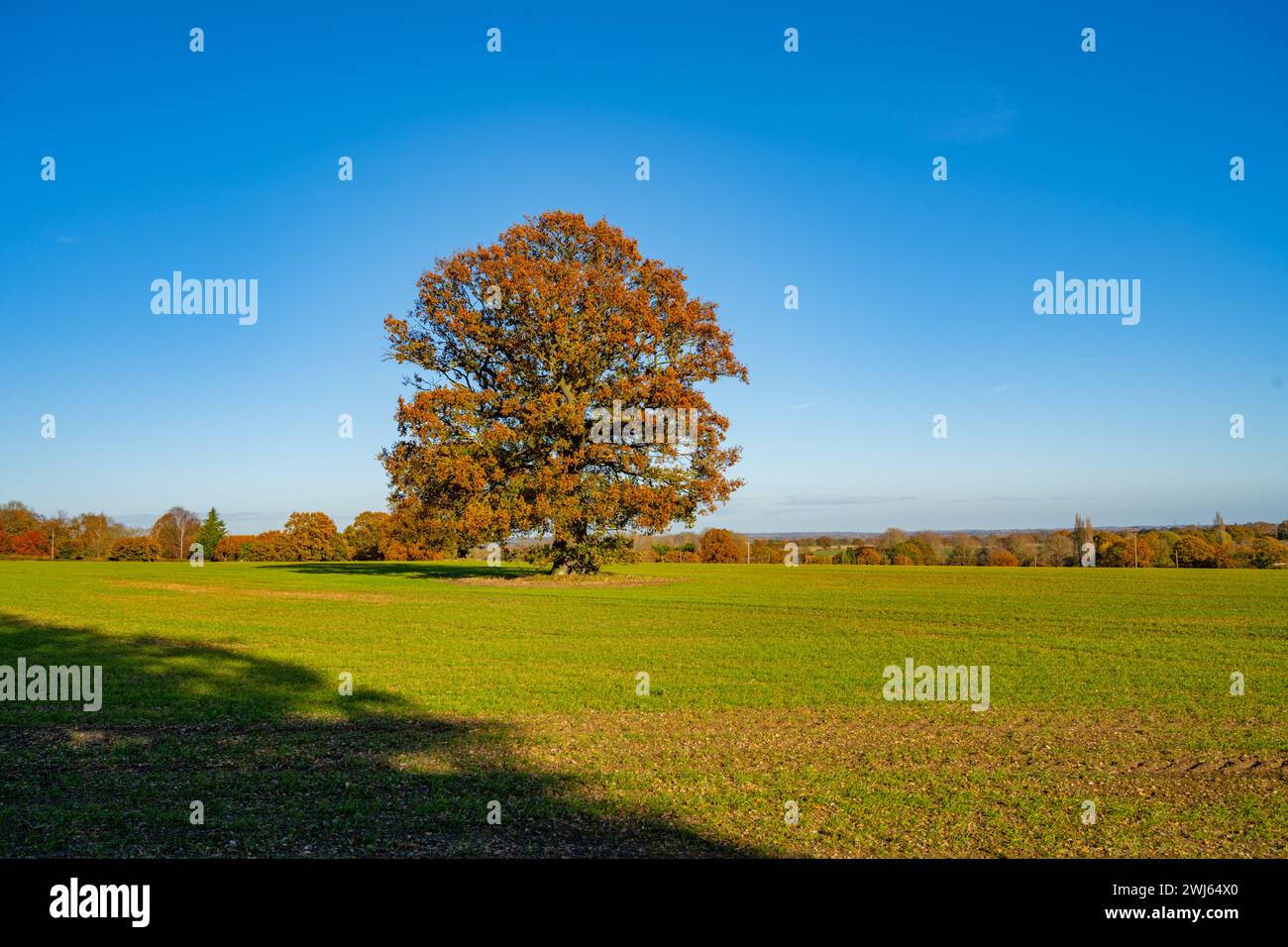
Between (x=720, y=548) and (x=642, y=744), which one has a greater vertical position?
(x=642, y=744)

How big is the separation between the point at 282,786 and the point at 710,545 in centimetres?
7601

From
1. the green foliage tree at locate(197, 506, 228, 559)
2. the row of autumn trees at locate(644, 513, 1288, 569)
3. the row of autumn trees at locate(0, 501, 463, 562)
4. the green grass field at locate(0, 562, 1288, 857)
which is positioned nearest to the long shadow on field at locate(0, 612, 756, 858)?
the green grass field at locate(0, 562, 1288, 857)

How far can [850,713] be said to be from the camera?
33.6ft

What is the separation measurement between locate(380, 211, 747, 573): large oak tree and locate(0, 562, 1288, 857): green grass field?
1539cm

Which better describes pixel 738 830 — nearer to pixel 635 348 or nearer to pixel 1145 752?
pixel 1145 752

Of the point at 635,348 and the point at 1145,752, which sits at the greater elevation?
the point at 635,348

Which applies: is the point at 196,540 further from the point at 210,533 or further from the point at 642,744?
the point at 642,744

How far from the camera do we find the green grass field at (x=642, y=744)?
5832mm

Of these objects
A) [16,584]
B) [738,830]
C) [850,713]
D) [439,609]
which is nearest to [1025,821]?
[738,830]

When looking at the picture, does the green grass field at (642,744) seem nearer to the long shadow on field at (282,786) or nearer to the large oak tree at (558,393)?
the long shadow on field at (282,786)

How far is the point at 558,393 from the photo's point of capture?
3619cm

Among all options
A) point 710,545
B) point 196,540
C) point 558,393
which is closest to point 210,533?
point 196,540

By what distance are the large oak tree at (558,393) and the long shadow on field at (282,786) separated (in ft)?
77.1
